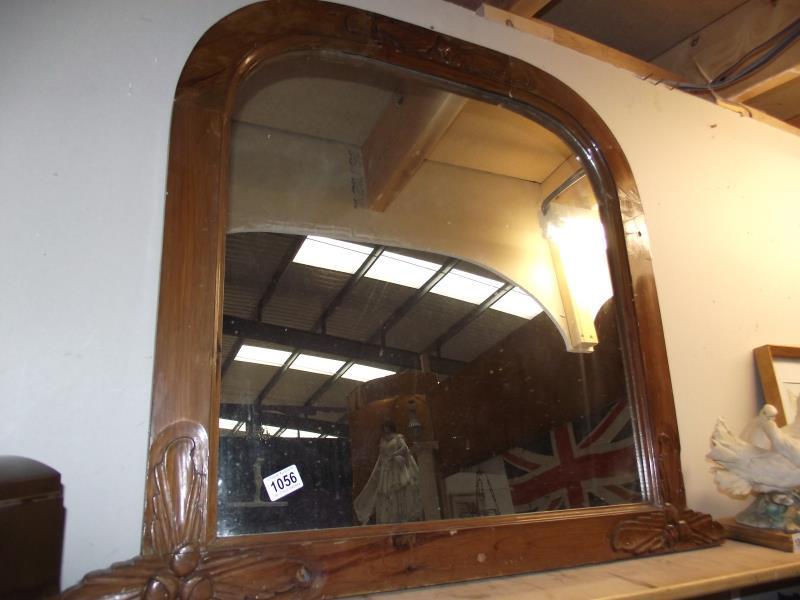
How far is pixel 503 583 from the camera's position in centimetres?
70

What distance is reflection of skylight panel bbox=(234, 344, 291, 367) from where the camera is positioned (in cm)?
72

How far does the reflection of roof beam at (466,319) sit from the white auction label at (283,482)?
10.1 inches

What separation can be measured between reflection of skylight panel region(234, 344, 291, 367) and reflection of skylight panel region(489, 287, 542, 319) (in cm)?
35

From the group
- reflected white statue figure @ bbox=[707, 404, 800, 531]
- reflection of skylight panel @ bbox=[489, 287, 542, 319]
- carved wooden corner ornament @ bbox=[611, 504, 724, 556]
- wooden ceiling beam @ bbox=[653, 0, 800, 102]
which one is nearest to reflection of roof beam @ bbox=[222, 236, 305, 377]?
reflection of skylight panel @ bbox=[489, 287, 542, 319]

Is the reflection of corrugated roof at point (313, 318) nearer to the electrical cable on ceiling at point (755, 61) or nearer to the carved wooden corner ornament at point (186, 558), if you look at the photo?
the carved wooden corner ornament at point (186, 558)

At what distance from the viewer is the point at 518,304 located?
95 centimetres

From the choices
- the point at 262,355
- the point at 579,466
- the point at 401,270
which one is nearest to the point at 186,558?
the point at 262,355

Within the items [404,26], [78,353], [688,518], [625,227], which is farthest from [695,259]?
[78,353]

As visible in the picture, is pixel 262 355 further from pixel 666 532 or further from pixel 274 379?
pixel 666 532

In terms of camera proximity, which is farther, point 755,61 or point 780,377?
point 755,61

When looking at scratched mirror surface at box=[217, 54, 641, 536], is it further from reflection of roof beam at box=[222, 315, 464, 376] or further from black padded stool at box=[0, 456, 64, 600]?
black padded stool at box=[0, 456, 64, 600]

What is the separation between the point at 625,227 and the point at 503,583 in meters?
0.63

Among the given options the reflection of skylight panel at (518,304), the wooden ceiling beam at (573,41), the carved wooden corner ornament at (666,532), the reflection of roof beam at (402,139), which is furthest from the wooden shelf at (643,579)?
the wooden ceiling beam at (573,41)

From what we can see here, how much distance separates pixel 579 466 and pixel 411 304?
350 mm
